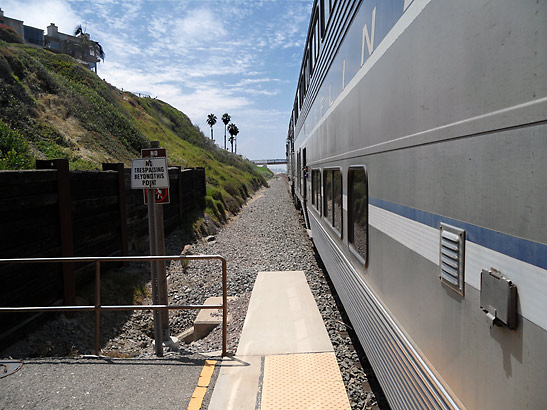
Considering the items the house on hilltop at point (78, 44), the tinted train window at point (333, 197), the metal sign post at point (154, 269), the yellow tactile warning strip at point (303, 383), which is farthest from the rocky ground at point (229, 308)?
the house on hilltop at point (78, 44)

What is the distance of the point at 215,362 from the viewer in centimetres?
441

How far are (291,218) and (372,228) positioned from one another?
15403 millimetres

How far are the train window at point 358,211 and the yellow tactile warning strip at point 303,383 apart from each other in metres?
1.27

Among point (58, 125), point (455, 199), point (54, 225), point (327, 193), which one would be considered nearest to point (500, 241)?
point (455, 199)

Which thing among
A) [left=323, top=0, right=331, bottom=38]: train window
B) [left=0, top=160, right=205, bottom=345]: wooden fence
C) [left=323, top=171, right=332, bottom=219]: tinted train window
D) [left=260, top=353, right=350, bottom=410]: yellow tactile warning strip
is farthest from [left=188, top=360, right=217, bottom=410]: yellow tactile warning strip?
[left=323, top=0, right=331, bottom=38]: train window

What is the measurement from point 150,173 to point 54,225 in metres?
2.31

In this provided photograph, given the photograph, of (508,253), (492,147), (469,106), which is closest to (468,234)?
(508,253)

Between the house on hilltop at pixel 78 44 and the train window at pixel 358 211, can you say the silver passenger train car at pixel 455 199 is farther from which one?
the house on hilltop at pixel 78 44

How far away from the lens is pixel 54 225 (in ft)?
20.1

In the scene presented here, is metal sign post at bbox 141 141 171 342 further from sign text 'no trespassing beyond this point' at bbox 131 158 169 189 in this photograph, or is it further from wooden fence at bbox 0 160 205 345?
wooden fence at bbox 0 160 205 345

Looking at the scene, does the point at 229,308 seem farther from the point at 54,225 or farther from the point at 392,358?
the point at 392,358

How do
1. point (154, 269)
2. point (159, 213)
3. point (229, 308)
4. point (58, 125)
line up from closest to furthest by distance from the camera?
point (154, 269) → point (159, 213) → point (229, 308) → point (58, 125)

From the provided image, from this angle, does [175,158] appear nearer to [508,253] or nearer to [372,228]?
[372,228]

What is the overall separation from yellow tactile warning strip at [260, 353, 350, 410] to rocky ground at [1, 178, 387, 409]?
35 cm
